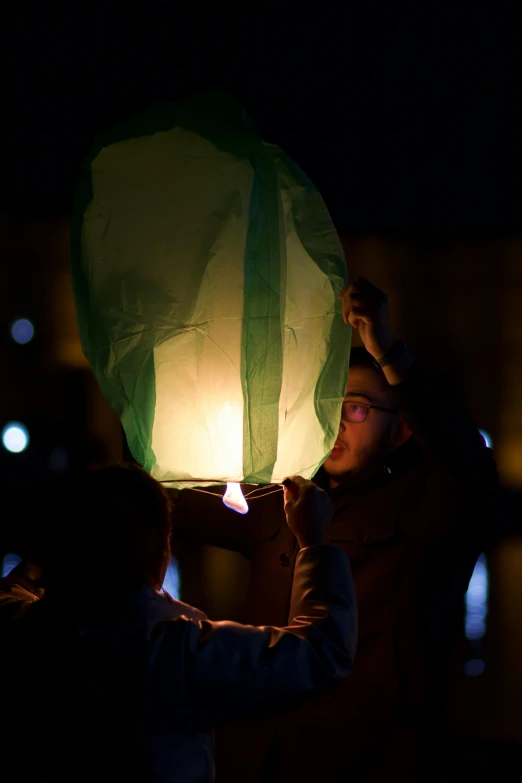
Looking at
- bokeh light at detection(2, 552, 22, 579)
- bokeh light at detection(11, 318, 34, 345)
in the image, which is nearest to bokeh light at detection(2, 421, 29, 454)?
bokeh light at detection(11, 318, 34, 345)

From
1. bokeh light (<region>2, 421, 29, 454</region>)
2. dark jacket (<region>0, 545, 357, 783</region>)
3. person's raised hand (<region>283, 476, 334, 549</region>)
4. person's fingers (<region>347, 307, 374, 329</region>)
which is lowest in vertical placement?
bokeh light (<region>2, 421, 29, 454</region>)

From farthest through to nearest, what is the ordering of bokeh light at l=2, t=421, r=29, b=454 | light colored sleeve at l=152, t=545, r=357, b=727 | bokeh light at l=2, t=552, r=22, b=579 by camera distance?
1. bokeh light at l=2, t=552, r=22, b=579
2. bokeh light at l=2, t=421, r=29, b=454
3. light colored sleeve at l=152, t=545, r=357, b=727

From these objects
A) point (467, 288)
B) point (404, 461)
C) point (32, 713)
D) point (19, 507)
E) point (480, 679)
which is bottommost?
point (480, 679)

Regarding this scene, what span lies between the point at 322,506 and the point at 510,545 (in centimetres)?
304

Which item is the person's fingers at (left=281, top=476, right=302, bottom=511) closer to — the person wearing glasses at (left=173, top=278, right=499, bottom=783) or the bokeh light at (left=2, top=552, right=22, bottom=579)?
the person wearing glasses at (left=173, top=278, right=499, bottom=783)

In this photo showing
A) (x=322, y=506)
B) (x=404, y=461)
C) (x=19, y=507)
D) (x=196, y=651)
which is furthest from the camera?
(x=19, y=507)

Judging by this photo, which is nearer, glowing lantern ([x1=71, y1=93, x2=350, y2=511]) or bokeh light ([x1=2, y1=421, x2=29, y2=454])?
glowing lantern ([x1=71, y1=93, x2=350, y2=511])

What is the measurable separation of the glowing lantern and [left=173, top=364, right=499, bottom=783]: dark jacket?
277 mm

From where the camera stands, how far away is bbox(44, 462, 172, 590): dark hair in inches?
45.1

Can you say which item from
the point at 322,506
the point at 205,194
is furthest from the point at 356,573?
the point at 205,194

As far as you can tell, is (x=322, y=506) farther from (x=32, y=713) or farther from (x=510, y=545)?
(x=510, y=545)

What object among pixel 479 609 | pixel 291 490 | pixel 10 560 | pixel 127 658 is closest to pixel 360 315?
pixel 291 490

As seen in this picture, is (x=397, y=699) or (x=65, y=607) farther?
(x=397, y=699)

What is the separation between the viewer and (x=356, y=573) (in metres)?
1.67
